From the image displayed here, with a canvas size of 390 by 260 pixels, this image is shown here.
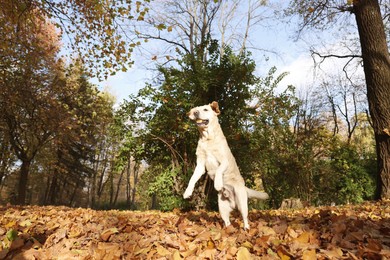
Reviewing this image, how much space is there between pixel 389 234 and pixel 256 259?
4.58 ft

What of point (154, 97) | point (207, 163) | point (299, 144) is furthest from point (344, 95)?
point (207, 163)

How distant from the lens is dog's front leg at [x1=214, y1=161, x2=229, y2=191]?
342 centimetres

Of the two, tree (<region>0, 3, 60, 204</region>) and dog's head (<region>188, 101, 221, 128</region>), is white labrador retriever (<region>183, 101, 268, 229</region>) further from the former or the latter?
tree (<region>0, 3, 60, 204</region>)

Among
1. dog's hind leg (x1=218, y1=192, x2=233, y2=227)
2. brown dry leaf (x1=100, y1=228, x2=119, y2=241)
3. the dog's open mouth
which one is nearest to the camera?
brown dry leaf (x1=100, y1=228, x2=119, y2=241)

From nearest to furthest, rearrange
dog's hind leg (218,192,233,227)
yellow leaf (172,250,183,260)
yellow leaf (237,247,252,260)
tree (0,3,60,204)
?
1. yellow leaf (237,247,252,260)
2. yellow leaf (172,250,183,260)
3. dog's hind leg (218,192,233,227)
4. tree (0,3,60,204)

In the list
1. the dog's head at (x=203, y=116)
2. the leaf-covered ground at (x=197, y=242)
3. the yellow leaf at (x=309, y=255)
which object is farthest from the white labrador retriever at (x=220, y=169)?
the yellow leaf at (x=309, y=255)

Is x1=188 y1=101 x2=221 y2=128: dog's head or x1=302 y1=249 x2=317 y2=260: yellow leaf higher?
x1=188 y1=101 x2=221 y2=128: dog's head

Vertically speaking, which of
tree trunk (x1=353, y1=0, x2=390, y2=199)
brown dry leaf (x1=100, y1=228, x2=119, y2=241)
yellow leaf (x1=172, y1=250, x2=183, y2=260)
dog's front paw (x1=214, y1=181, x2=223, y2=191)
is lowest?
yellow leaf (x1=172, y1=250, x2=183, y2=260)

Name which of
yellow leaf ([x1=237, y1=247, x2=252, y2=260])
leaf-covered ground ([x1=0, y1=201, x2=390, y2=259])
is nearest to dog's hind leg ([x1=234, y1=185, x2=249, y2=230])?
leaf-covered ground ([x1=0, y1=201, x2=390, y2=259])

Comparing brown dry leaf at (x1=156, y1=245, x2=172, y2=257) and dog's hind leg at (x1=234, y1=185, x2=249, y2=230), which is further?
dog's hind leg at (x1=234, y1=185, x2=249, y2=230)

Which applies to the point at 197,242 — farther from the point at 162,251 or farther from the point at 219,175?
the point at 219,175

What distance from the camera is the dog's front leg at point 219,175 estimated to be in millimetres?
3416

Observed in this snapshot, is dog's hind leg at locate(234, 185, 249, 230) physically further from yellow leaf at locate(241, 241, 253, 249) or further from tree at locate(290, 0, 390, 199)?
tree at locate(290, 0, 390, 199)

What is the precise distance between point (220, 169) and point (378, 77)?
6442 millimetres
